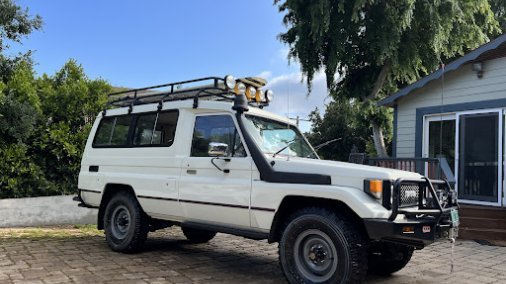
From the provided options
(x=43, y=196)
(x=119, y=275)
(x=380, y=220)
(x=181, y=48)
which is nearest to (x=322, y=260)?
(x=380, y=220)

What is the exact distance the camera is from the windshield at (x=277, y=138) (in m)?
5.34

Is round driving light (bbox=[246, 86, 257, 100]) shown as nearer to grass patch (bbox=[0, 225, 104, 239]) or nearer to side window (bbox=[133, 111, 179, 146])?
side window (bbox=[133, 111, 179, 146])

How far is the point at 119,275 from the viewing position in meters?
5.20

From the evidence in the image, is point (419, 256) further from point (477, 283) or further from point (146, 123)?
point (146, 123)

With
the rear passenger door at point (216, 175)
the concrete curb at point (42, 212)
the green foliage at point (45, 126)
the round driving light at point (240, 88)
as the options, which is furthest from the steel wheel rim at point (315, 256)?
the green foliage at point (45, 126)

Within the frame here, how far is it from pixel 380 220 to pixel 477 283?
2065 millimetres

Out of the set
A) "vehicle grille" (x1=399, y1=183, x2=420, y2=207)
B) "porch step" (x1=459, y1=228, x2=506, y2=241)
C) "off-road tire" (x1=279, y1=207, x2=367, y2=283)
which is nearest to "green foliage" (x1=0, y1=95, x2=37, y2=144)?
"off-road tire" (x1=279, y1=207, x2=367, y2=283)

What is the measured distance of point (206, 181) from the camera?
5465 millimetres

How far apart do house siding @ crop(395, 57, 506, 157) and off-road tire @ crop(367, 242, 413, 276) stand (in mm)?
4223

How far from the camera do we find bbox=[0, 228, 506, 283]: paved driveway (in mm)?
5191

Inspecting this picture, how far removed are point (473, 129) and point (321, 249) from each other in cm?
651

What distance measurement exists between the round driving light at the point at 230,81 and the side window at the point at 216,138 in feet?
1.53

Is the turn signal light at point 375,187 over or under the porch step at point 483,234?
over

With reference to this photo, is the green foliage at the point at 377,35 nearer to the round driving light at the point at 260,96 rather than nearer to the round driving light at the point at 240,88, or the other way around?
the round driving light at the point at 260,96
